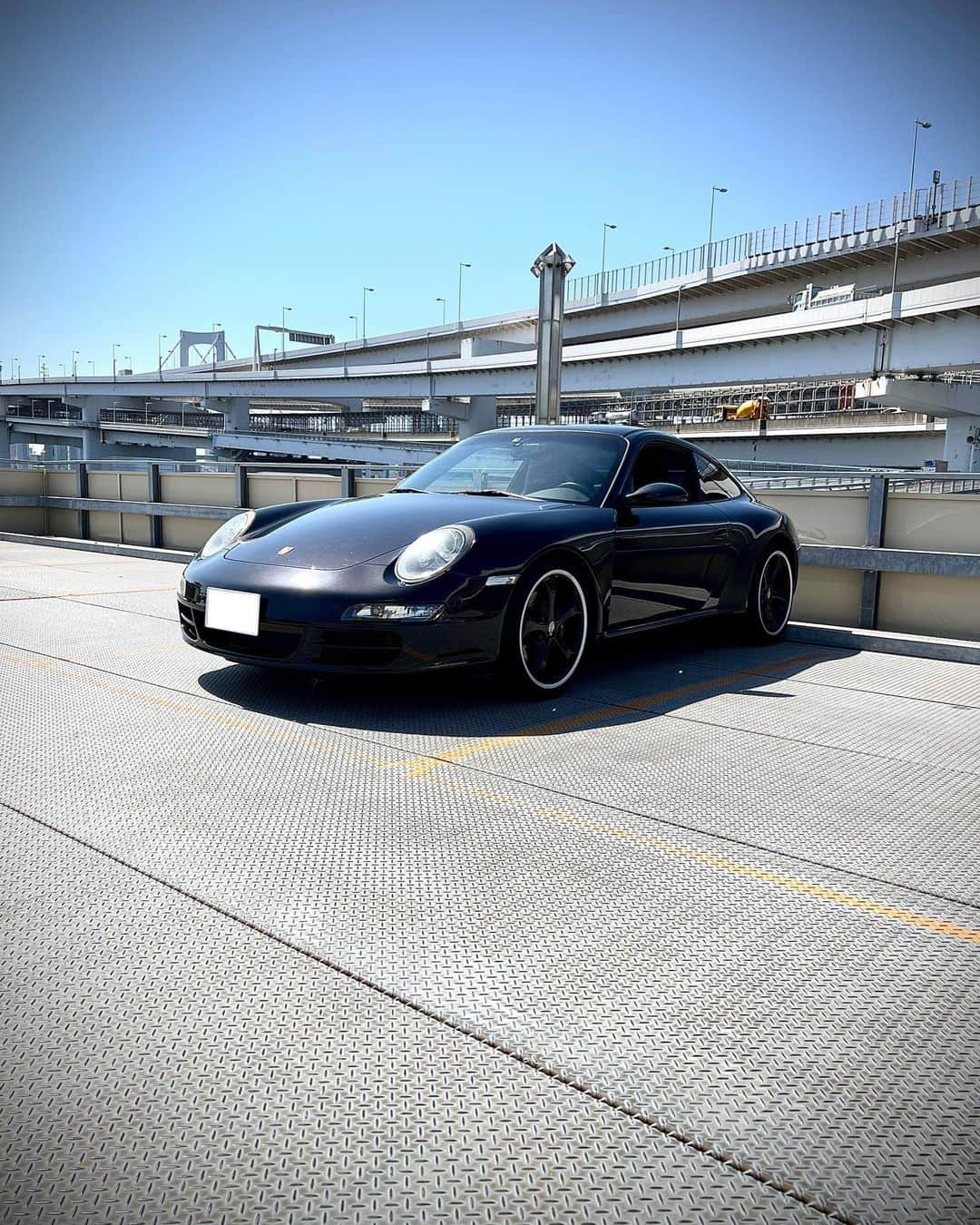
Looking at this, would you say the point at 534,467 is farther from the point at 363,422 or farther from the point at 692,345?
the point at 363,422

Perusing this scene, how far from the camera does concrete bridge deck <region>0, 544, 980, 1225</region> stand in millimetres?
1682

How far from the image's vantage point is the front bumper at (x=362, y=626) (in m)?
4.54

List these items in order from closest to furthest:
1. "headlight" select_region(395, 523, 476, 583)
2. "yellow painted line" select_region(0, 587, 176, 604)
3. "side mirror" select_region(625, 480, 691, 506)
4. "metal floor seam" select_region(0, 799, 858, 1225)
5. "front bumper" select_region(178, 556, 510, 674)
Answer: "metal floor seam" select_region(0, 799, 858, 1225) → "front bumper" select_region(178, 556, 510, 674) → "headlight" select_region(395, 523, 476, 583) → "side mirror" select_region(625, 480, 691, 506) → "yellow painted line" select_region(0, 587, 176, 604)

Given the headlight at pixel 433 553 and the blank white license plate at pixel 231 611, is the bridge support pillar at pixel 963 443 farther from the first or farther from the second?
the blank white license plate at pixel 231 611

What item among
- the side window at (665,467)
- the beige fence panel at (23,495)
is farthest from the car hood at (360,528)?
the beige fence panel at (23,495)

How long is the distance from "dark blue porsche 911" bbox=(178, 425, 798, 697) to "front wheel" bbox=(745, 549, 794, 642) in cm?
3

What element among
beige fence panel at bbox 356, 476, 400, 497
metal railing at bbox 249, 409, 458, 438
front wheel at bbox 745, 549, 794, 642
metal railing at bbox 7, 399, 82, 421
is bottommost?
front wheel at bbox 745, 549, 794, 642

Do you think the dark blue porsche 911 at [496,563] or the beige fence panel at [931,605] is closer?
the dark blue porsche 911 at [496,563]

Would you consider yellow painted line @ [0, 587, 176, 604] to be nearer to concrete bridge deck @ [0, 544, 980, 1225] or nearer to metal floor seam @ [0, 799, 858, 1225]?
concrete bridge deck @ [0, 544, 980, 1225]

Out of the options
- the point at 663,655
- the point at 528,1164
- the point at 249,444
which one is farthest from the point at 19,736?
the point at 249,444

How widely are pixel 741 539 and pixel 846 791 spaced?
2809 millimetres

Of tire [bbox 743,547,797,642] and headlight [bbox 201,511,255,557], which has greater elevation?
headlight [bbox 201,511,255,557]

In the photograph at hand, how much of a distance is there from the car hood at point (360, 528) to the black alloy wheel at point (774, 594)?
74.1 inches

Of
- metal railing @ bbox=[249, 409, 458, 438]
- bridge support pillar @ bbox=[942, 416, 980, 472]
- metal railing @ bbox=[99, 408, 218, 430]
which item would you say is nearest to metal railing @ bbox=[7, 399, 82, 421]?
metal railing @ bbox=[99, 408, 218, 430]
